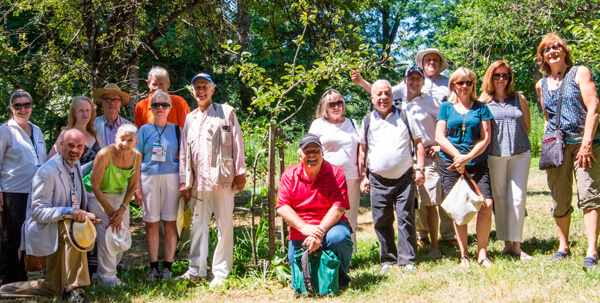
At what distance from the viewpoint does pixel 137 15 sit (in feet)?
24.8

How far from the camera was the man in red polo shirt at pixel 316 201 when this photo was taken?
14.2 feet

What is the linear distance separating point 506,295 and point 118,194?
3520 millimetres

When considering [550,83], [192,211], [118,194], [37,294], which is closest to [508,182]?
[550,83]

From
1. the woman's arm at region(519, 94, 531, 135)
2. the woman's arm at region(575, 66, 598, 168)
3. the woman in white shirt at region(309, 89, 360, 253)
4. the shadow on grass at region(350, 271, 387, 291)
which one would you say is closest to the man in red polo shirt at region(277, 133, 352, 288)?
the shadow on grass at region(350, 271, 387, 291)

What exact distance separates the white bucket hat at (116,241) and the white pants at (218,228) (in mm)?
626

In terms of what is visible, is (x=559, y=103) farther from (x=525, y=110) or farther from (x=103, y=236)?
(x=103, y=236)

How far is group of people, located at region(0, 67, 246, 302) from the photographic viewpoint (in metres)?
4.27

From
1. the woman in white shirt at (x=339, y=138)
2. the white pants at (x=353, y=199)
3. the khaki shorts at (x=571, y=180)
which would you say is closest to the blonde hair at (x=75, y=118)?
the woman in white shirt at (x=339, y=138)

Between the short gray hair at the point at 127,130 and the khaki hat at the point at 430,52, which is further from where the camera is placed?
the khaki hat at the point at 430,52

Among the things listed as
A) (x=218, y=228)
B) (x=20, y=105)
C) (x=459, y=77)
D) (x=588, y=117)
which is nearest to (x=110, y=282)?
(x=218, y=228)

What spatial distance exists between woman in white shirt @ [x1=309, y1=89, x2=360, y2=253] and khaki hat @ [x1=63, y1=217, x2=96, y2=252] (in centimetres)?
225

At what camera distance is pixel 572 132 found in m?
4.60

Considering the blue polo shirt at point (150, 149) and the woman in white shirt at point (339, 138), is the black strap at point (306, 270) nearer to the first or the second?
the woman in white shirt at point (339, 138)

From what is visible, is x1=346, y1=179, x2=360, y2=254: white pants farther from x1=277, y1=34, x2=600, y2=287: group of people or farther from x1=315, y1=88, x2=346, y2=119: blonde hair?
x1=315, y1=88, x2=346, y2=119: blonde hair
